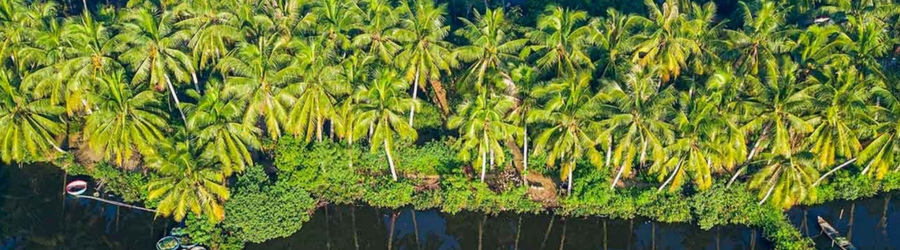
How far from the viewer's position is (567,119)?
33844 millimetres

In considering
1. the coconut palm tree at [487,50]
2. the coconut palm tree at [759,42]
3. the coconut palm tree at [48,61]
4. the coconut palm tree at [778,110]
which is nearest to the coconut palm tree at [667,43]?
the coconut palm tree at [759,42]

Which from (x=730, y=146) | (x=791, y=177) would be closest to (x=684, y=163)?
(x=730, y=146)

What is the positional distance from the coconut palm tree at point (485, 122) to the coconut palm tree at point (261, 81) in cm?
811

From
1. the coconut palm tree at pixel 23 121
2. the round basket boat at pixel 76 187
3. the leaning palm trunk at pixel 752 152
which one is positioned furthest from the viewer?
the round basket boat at pixel 76 187

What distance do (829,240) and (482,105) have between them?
60.7 feet

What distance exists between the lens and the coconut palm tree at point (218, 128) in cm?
3428

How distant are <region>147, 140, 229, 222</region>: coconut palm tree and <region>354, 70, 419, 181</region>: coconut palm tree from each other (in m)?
6.82

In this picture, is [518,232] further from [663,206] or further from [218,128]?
[218,128]

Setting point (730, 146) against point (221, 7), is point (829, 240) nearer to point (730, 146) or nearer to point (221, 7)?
point (730, 146)

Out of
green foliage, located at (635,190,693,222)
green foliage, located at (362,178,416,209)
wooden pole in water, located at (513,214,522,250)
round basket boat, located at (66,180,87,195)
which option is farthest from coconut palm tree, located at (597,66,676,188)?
round basket boat, located at (66,180,87,195)

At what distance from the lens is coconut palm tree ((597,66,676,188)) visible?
33.5 meters

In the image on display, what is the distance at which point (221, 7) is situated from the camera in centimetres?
4125

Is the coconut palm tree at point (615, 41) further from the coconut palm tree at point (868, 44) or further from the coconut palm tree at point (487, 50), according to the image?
the coconut palm tree at point (868, 44)

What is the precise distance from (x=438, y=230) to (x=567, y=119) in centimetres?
941
